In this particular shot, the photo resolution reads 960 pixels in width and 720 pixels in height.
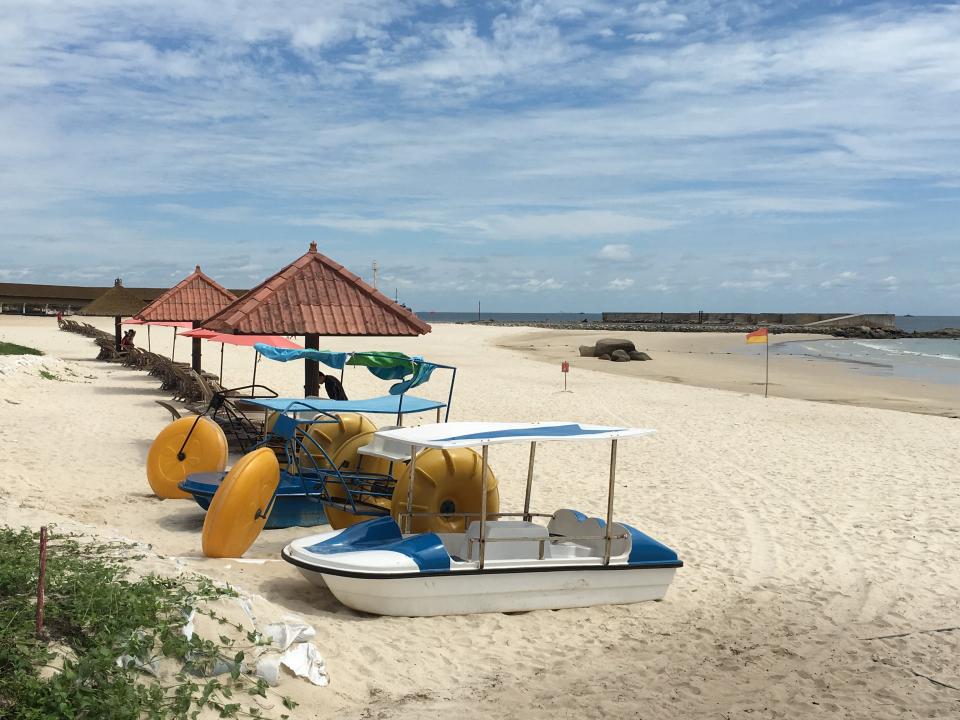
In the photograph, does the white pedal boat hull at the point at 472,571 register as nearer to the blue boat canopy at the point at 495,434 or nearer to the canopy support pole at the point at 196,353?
the blue boat canopy at the point at 495,434

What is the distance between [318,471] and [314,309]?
4.91 meters

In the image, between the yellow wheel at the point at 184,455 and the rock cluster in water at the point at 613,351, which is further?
the rock cluster in water at the point at 613,351

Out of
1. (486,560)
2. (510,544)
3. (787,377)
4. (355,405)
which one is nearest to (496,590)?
(486,560)

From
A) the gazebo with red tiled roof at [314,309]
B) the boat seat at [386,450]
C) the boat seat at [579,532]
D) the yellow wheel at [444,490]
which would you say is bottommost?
the boat seat at [579,532]

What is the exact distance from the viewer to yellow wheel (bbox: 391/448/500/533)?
8.17 meters

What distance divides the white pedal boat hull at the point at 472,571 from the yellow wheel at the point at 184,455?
3913mm

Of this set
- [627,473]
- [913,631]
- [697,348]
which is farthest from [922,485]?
[697,348]

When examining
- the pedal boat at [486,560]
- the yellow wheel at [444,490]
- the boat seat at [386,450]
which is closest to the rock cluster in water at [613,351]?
the boat seat at [386,450]

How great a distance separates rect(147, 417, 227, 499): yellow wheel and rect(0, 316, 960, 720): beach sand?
0.85 feet

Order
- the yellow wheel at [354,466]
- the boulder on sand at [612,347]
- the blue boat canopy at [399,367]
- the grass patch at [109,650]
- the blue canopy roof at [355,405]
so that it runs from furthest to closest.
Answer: the boulder on sand at [612,347] < the blue boat canopy at [399,367] < the blue canopy roof at [355,405] < the yellow wheel at [354,466] < the grass patch at [109,650]

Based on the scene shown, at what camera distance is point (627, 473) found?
521 inches

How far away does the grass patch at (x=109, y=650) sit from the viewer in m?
4.56

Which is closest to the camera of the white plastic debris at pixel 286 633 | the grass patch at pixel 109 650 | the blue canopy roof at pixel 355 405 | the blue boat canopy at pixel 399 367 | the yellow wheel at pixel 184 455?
the grass patch at pixel 109 650

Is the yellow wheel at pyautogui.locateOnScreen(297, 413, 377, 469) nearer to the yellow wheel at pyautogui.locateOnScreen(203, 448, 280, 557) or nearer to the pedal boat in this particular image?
the yellow wheel at pyautogui.locateOnScreen(203, 448, 280, 557)
